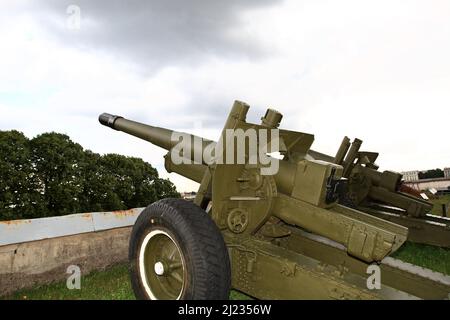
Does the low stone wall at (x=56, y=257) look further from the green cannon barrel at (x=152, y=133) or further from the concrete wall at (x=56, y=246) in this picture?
the green cannon barrel at (x=152, y=133)

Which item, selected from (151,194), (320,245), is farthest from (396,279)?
(151,194)

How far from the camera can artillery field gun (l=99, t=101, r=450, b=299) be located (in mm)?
3309

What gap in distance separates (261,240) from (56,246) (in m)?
2.74

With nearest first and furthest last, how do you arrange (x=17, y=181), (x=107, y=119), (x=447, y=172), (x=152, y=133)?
1. (x=152, y=133)
2. (x=107, y=119)
3. (x=17, y=181)
4. (x=447, y=172)

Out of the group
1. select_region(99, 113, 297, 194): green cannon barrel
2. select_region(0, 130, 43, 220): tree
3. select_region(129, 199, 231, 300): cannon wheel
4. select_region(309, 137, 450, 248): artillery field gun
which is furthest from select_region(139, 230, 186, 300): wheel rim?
select_region(0, 130, 43, 220): tree

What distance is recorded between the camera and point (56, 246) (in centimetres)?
520

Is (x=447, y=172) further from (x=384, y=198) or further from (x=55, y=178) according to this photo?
(x=55, y=178)

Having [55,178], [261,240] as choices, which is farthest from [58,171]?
[261,240]

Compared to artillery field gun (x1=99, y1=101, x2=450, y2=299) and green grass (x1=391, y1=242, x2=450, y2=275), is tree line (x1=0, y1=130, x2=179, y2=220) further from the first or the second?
artillery field gun (x1=99, y1=101, x2=450, y2=299)

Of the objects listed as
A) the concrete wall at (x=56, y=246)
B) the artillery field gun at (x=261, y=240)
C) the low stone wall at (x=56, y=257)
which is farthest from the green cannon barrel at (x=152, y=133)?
the low stone wall at (x=56, y=257)

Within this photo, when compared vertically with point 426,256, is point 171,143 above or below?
above

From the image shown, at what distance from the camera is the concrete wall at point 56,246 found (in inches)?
185

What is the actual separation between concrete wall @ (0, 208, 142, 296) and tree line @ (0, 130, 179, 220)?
805cm
